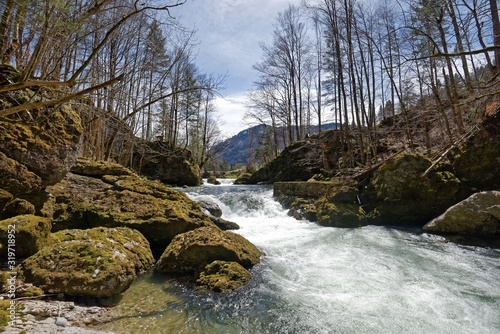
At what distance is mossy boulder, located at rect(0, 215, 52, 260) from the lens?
3.28 m

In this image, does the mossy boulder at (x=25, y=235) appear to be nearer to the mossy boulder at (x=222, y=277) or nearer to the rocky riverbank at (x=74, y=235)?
the rocky riverbank at (x=74, y=235)

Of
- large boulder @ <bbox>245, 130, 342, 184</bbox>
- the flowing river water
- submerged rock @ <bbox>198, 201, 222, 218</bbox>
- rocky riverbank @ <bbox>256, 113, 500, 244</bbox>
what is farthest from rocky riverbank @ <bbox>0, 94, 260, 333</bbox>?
large boulder @ <bbox>245, 130, 342, 184</bbox>

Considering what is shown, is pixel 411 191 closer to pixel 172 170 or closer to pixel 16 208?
pixel 16 208

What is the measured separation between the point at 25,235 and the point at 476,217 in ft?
27.3

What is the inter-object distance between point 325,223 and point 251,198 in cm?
354

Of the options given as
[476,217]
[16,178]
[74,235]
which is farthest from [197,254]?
[476,217]

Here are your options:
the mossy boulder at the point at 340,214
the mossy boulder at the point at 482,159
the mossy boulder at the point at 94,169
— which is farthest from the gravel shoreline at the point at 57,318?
the mossy boulder at the point at 482,159

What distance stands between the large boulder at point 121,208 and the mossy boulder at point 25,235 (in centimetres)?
76

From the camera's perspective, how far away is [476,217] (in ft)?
19.7

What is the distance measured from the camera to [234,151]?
7864 inches

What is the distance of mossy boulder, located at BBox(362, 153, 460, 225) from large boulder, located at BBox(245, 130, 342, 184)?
21.4ft

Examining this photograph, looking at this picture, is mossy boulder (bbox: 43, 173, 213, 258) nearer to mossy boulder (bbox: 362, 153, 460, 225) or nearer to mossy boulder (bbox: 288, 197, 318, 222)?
mossy boulder (bbox: 288, 197, 318, 222)

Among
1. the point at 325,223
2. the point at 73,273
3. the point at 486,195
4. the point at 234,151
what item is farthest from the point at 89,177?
the point at 234,151

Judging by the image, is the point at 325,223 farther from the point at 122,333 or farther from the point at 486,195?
the point at 122,333
